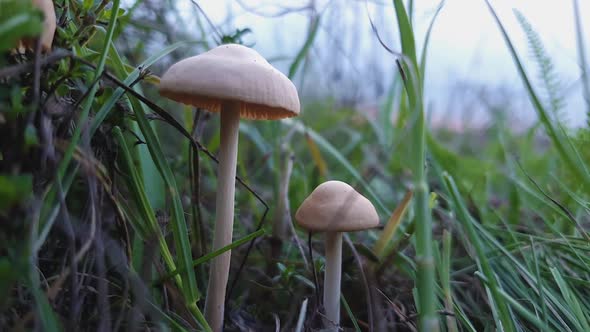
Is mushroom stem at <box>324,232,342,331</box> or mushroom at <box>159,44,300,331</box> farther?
mushroom stem at <box>324,232,342,331</box>

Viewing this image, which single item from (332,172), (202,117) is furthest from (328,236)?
(332,172)

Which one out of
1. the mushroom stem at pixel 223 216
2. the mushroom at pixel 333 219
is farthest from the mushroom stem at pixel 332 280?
the mushroom stem at pixel 223 216

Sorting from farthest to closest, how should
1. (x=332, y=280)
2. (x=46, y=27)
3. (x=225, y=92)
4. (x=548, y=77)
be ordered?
(x=548, y=77) → (x=332, y=280) → (x=225, y=92) → (x=46, y=27)

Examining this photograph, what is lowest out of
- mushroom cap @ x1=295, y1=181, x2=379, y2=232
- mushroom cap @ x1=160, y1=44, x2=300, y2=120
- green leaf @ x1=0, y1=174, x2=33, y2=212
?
mushroom cap @ x1=295, y1=181, x2=379, y2=232

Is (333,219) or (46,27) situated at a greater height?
(46,27)

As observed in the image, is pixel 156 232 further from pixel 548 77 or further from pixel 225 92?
pixel 548 77

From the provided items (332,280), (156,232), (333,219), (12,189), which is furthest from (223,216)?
(12,189)

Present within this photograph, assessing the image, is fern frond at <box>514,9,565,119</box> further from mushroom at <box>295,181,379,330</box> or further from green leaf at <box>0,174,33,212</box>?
green leaf at <box>0,174,33,212</box>

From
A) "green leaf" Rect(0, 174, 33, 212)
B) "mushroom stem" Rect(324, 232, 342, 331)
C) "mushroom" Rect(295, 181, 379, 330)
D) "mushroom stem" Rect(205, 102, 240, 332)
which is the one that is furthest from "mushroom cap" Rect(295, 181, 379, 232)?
"green leaf" Rect(0, 174, 33, 212)
